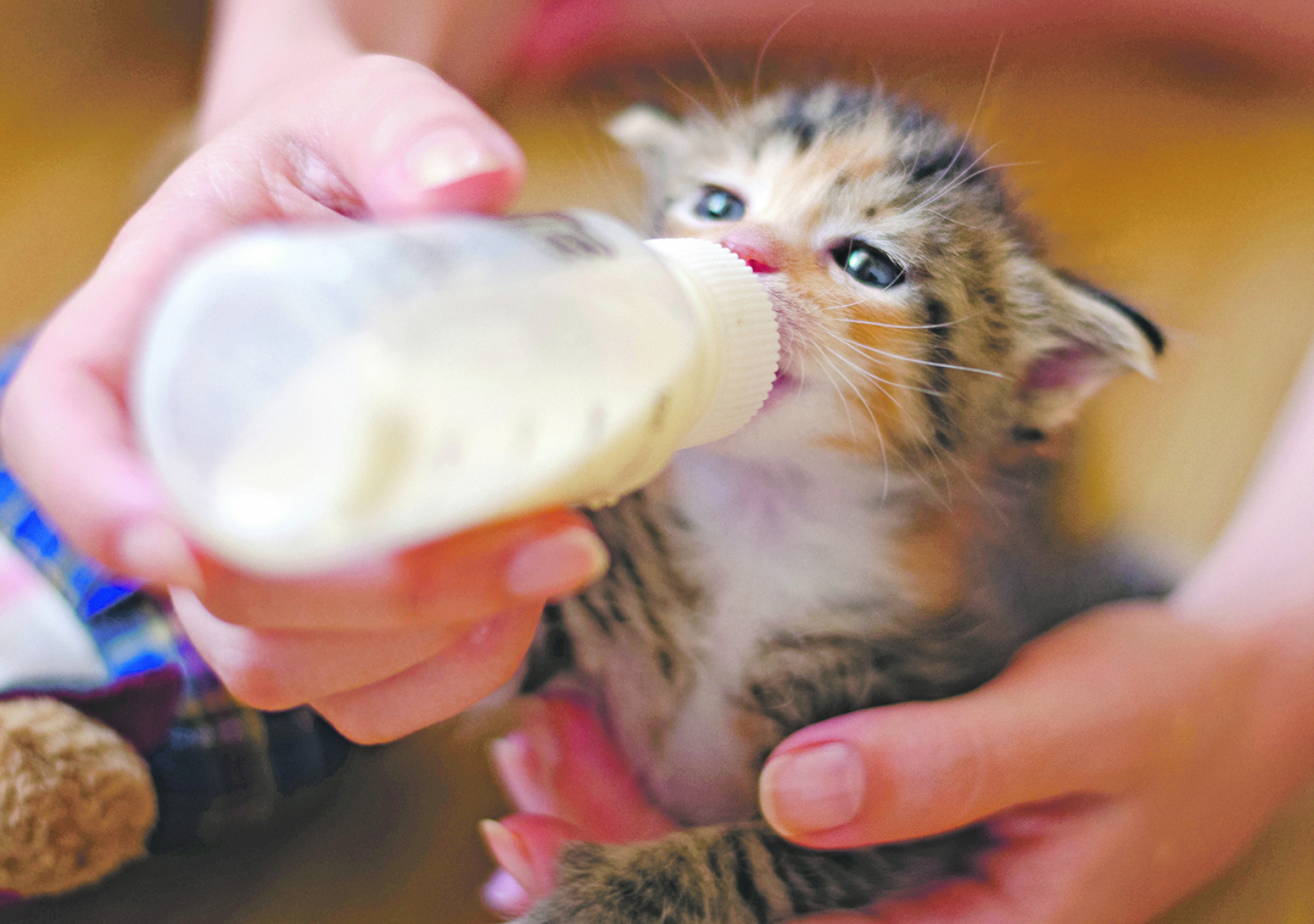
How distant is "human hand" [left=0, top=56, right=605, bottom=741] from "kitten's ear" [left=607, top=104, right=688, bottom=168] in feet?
1.45

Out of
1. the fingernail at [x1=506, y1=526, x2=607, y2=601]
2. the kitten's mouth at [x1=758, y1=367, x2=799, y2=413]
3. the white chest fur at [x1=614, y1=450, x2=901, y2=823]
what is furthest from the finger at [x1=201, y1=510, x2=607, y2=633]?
the white chest fur at [x1=614, y1=450, x2=901, y2=823]

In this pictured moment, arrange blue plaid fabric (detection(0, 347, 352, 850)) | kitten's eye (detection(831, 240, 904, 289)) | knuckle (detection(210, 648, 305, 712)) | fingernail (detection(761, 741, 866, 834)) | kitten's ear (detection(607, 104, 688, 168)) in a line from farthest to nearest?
kitten's ear (detection(607, 104, 688, 168))
blue plaid fabric (detection(0, 347, 352, 850))
kitten's eye (detection(831, 240, 904, 289))
fingernail (detection(761, 741, 866, 834))
knuckle (detection(210, 648, 305, 712))

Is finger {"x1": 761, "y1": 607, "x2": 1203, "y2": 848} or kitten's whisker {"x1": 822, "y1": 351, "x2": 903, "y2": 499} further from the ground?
kitten's whisker {"x1": 822, "y1": 351, "x2": 903, "y2": 499}

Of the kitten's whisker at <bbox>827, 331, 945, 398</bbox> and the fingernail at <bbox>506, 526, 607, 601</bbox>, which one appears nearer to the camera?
the fingernail at <bbox>506, 526, 607, 601</bbox>

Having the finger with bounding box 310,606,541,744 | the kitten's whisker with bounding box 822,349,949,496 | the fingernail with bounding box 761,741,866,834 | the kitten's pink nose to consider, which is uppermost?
the kitten's pink nose

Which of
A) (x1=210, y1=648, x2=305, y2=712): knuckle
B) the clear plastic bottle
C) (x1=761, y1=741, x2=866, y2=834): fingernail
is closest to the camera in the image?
the clear plastic bottle

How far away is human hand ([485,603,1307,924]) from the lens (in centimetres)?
70

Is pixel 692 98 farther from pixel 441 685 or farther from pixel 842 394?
pixel 441 685

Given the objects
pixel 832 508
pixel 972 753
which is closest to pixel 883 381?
pixel 832 508

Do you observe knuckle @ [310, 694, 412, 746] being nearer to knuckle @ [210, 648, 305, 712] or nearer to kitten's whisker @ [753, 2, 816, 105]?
knuckle @ [210, 648, 305, 712]

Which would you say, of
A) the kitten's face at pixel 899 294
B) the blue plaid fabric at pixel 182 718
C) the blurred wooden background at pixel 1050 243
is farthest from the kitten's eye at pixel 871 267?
the blue plaid fabric at pixel 182 718

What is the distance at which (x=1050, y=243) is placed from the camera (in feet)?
3.09

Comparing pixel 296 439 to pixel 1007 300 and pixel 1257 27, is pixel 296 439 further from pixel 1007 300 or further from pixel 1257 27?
pixel 1257 27

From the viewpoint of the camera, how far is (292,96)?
63cm
